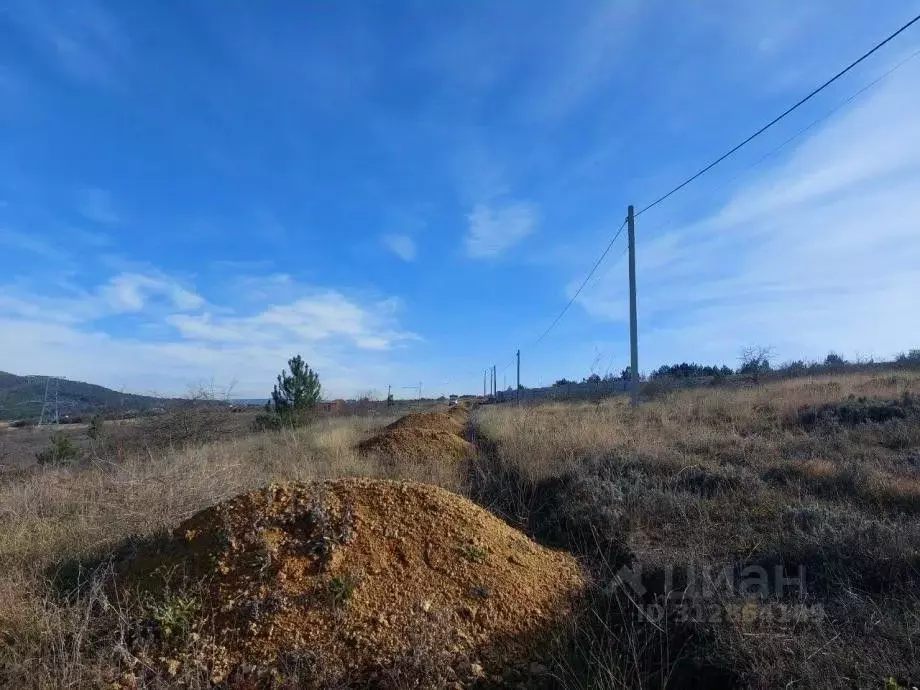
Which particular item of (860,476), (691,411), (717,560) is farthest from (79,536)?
(691,411)

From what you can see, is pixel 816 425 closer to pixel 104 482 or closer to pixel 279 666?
pixel 279 666

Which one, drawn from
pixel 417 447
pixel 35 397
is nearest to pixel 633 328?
pixel 417 447

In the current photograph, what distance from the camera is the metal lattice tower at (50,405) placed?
45812 mm

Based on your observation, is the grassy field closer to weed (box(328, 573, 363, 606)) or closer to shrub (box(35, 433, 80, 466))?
weed (box(328, 573, 363, 606))

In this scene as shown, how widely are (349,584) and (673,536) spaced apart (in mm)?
3160

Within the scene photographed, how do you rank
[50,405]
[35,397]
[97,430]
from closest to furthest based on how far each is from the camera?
[97,430] → [50,405] → [35,397]

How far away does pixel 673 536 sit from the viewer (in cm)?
554

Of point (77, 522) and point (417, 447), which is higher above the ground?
point (417, 447)

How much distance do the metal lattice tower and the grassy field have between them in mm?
44033

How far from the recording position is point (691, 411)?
14.2 metres

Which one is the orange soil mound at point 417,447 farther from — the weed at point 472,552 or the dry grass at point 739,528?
the weed at point 472,552

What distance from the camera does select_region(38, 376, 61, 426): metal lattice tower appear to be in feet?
150

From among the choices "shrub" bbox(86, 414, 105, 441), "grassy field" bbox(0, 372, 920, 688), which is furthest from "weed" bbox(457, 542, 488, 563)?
"shrub" bbox(86, 414, 105, 441)

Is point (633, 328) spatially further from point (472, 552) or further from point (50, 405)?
point (50, 405)
